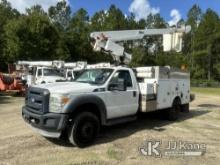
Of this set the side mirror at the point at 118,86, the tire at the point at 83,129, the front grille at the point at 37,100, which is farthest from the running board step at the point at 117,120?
the front grille at the point at 37,100

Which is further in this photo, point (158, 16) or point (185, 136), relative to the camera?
point (158, 16)

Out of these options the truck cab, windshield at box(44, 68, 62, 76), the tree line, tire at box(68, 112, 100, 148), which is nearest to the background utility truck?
tire at box(68, 112, 100, 148)

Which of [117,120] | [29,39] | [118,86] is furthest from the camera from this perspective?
[29,39]

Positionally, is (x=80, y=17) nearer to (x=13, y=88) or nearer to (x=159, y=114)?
(x=13, y=88)

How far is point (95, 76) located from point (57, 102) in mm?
1925

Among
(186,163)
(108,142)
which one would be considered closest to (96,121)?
(108,142)

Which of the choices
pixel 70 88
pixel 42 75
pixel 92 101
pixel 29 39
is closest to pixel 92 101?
pixel 92 101

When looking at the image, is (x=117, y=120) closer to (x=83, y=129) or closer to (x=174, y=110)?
(x=83, y=129)

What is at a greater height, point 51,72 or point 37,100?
point 51,72

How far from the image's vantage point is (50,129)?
7.84m

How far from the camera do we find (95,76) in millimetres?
9469

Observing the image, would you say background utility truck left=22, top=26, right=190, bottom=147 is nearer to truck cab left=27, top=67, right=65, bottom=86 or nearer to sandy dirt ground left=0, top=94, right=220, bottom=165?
sandy dirt ground left=0, top=94, right=220, bottom=165

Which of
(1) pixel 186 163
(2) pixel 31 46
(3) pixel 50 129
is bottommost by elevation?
(1) pixel 186 163

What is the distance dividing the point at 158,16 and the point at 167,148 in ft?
240
